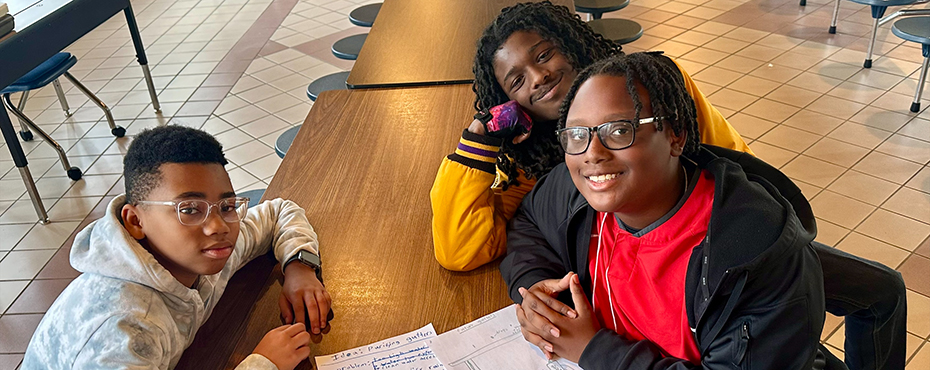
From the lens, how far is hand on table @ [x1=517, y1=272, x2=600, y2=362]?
47.4 inches

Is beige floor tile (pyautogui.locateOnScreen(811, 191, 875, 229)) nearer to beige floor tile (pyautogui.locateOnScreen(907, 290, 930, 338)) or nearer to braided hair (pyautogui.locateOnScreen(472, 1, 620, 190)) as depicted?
beige floor tile (pyautogui.locateOnScreen(907, 290, 930, 338))

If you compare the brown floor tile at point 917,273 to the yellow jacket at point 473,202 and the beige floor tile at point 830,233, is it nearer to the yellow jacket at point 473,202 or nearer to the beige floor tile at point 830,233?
the beige floor tile at point 830,233

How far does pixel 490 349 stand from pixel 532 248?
0.89 ft

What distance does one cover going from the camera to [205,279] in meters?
1.33

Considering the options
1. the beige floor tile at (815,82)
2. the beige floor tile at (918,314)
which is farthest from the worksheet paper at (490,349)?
the beige floor tile at (815,82)

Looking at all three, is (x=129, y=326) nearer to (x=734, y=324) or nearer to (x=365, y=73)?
(x=734, y=324)

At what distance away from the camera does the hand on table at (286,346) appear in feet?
3.94

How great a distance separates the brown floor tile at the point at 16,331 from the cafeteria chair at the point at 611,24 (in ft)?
8.73

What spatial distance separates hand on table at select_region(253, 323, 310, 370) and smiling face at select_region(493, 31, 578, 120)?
0.75m

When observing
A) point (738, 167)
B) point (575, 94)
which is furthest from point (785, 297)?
point (575, 94)

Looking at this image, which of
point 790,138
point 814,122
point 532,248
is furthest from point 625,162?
point 814,122

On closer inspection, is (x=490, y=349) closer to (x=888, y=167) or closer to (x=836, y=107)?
(x=888, y=167)

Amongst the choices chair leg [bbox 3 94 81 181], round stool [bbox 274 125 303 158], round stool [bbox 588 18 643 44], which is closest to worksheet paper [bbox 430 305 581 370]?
round stool [bbox 274 125 303 158]

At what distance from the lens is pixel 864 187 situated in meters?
3.17
